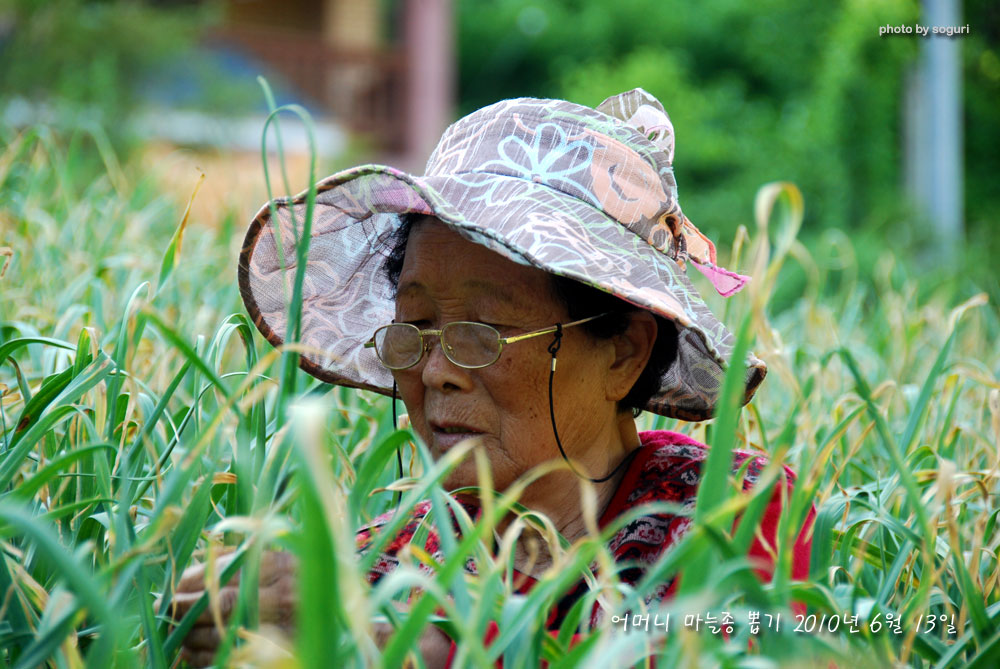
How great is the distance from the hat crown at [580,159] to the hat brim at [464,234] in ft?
0.08

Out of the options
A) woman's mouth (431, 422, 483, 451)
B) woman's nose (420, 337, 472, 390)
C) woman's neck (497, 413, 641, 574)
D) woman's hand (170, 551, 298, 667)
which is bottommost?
woman's neck (497, 413, 641, 574)

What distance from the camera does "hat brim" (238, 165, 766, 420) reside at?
1.40 metres

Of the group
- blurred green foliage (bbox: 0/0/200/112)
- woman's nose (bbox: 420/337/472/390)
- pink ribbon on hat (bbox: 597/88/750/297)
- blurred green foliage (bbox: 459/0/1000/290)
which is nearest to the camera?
woman's nose (bbox: 420/337/472/390)

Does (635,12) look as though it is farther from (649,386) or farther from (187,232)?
(649,386)

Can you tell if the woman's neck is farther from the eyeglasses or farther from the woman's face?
the eyeglasses

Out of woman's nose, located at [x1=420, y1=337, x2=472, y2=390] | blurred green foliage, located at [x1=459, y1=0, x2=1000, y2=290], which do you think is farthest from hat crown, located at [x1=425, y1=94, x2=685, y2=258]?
blurred green foliage, located at [x1=459, y1=0, x2=1000, y2=290]

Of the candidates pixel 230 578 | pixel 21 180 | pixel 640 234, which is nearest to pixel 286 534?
pixel 230 578

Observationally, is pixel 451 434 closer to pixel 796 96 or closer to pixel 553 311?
pixel 553 311

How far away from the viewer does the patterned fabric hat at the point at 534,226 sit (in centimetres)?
142

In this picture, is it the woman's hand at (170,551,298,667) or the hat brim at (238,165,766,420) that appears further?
the hat brim at (238,165,766,420)

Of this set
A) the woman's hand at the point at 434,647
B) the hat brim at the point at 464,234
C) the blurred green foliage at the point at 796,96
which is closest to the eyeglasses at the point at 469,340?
the hat brim at the point at 464,234

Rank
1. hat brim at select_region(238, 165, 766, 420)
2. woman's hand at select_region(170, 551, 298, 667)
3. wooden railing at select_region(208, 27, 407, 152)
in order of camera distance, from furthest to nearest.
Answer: wooden railing at select_region(208, 27, 407, 152)
hat brim at select_region(238, 165, 766, 420)
woman's hand at select_region(170, 551, 298, 667)

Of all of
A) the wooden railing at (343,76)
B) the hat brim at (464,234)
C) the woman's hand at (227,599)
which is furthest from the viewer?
the wooden railing at (343,76)

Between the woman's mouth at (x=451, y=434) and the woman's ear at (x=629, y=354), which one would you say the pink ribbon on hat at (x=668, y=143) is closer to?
the woman's ear at (x=629, y=354)
